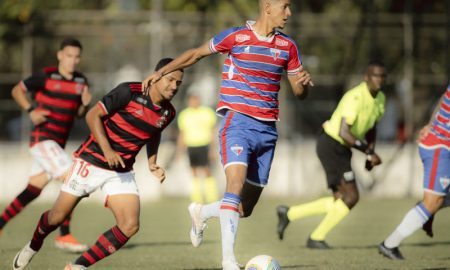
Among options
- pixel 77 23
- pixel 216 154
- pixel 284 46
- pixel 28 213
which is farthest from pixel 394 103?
pixel 284 46

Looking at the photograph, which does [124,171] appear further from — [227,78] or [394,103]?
[394,103]

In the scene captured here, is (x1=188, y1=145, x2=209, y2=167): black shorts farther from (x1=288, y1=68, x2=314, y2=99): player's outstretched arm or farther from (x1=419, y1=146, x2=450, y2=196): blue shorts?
(x1=288, y1=68, x2=314, y2=99): player's outstretched arm

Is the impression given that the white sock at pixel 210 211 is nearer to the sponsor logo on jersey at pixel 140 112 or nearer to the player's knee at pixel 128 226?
the player's knee at pixel 128 226

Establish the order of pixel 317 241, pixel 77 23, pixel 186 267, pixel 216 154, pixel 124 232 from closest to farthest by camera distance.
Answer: pixel 124 232 → pixel 186 267 → pixel 317 241 → pixel 216 154 → pixel 77 23

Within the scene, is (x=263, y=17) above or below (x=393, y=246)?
above

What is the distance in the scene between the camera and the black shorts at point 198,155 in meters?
18.0

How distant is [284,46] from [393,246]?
8.27ft

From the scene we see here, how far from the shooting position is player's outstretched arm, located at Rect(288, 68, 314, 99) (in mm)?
7495

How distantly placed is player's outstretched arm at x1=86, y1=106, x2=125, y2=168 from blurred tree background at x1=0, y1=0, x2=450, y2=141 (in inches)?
508

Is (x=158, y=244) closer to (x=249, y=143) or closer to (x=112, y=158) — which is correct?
(x=249, y=143)

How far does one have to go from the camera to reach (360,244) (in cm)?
1081

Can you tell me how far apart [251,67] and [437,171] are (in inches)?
91.6

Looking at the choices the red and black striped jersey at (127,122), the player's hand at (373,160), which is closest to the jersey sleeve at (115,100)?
the red and black striped jersey at (127,122)

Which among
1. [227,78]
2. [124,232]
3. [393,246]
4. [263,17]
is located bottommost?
[393,246]
